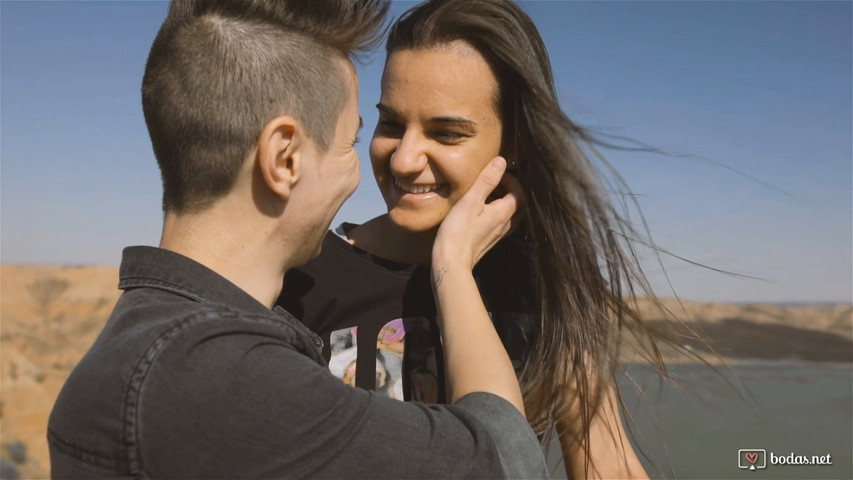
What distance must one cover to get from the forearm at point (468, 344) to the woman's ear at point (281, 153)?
55cm

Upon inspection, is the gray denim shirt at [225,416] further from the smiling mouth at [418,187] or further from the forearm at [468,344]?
the smiling mouth at [418,187]

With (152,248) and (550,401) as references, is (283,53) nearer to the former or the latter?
(152,248)

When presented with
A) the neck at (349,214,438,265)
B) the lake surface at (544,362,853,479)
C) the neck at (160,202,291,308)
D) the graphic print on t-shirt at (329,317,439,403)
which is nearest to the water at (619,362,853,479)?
the lake surface at (544,362,853,479)

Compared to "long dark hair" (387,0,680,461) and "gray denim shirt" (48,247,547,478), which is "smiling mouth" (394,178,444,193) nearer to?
"long dark hair" (387,0,680,461)

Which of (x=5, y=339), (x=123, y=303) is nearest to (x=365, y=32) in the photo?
(x=123, y=303)

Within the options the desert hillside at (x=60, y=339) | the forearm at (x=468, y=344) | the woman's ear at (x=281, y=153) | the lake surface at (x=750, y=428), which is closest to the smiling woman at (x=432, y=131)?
the forearm at (x=468, y=344)

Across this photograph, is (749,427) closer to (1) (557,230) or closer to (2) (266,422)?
(1) (557,230)

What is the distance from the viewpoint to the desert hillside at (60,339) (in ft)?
39.5

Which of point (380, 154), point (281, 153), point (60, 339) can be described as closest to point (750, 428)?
point (380, 154)

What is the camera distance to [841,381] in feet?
36.8

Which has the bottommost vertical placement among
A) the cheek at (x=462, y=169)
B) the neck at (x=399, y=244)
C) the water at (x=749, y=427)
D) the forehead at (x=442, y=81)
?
the water at (x=749, y=427)

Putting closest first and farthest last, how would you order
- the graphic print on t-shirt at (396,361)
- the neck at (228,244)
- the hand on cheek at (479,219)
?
the neck at (228,244) → the hand on cheek at (479,219) → the graphic print on t-shirt at (396,361)

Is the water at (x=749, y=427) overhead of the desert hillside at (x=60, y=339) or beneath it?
overhead

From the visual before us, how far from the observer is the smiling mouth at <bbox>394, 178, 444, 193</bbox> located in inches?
109
